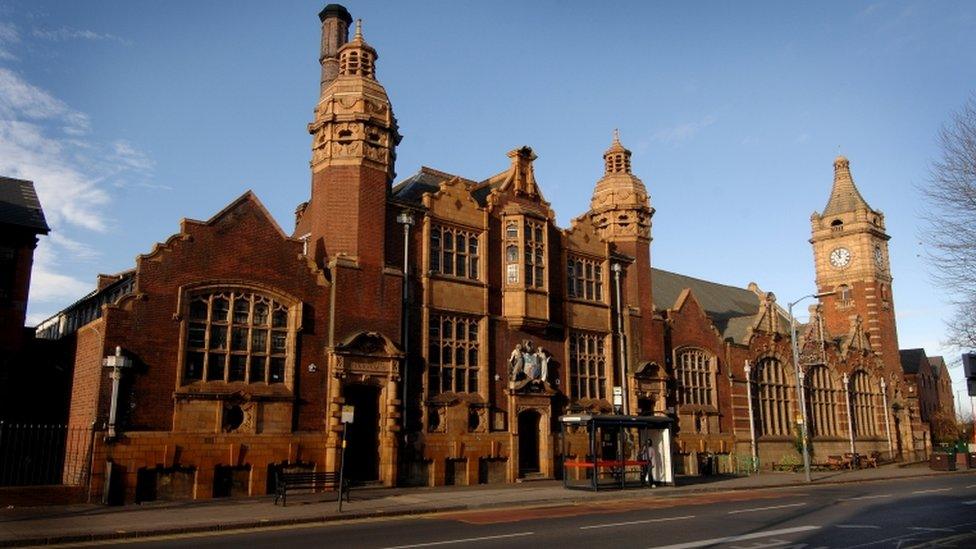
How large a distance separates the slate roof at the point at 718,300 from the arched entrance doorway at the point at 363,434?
24.1 metres

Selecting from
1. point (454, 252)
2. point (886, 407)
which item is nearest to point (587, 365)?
point (454, 252)

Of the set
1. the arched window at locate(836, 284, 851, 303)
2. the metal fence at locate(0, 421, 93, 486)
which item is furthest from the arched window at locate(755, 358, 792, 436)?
the metal fence at locate(0, 421, 93, 486)

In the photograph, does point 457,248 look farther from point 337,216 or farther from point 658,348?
point 658,348

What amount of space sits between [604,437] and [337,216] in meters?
16.6

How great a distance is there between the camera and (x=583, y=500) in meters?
24.3

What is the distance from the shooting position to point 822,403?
53.4 m

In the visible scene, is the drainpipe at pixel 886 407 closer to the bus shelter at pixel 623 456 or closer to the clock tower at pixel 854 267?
the clock tower at pixel 854 267

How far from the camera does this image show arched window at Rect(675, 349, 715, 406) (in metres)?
41.0

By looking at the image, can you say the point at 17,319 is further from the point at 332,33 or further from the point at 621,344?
the point at 332,33

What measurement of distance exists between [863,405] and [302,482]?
1913 inches

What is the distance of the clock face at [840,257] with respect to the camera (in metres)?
66.6

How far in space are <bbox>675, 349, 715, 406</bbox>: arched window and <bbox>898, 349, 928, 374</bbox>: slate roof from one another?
6511 centimetres

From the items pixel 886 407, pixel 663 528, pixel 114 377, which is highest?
pixel 886 407

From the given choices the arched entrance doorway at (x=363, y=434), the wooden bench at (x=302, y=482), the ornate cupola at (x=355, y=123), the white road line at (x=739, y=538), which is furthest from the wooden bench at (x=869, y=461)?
the wooden bench at (x=302, y=482)
